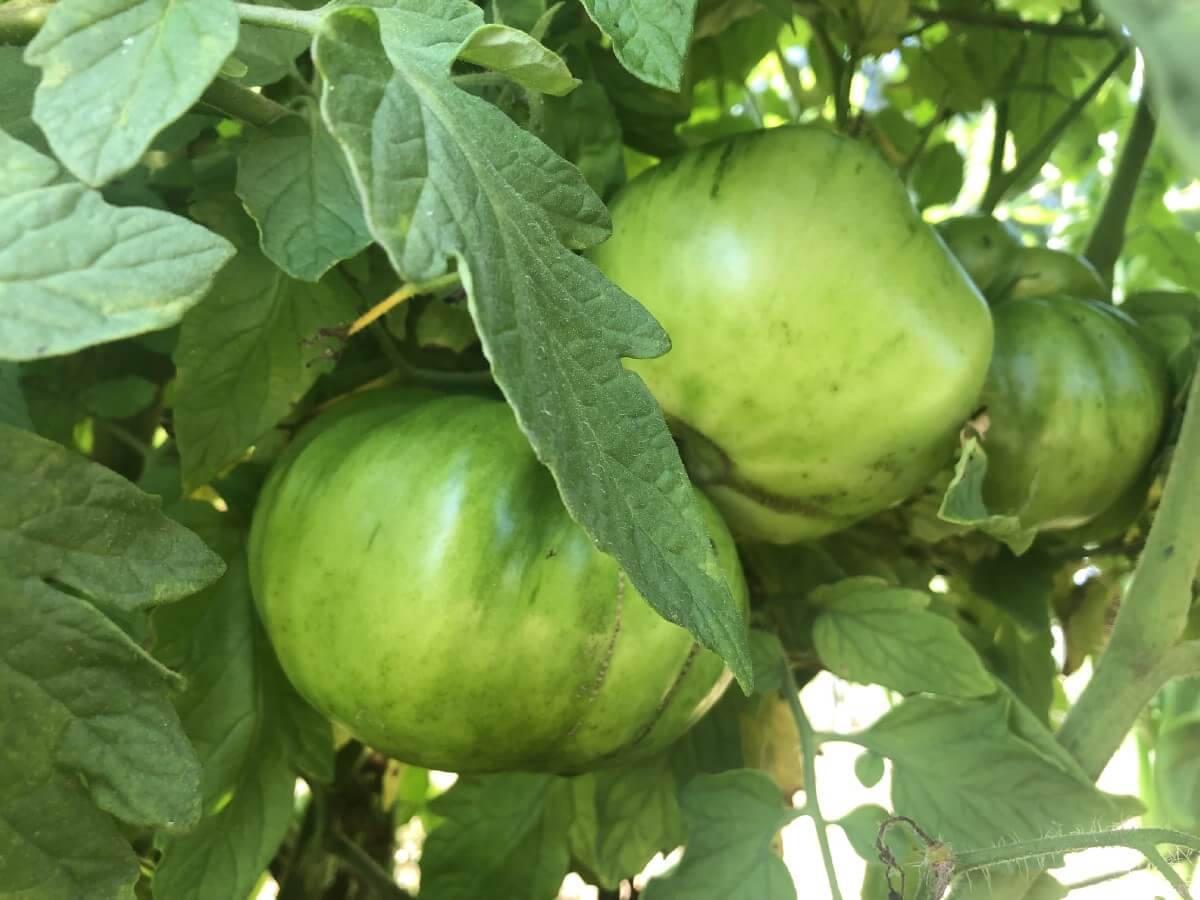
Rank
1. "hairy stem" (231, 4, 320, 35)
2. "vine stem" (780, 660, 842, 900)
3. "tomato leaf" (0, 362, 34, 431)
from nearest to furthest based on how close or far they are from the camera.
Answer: "hairy stem" (231, 4, 320, 35), "tomato leaf" (0, 362, 34, 431), "vine stem" (780, 660, 842, 900)

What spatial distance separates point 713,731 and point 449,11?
1.40 ft

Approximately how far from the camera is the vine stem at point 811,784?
45 centimetres

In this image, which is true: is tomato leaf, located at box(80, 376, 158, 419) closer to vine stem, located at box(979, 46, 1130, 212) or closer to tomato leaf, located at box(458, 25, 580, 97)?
tomato leaf, located at box(458, 25, 580, 97)

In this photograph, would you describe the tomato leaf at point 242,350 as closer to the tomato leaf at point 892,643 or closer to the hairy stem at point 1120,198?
the tomato leaf at point 892,643

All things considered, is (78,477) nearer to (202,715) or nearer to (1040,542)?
(202,715)

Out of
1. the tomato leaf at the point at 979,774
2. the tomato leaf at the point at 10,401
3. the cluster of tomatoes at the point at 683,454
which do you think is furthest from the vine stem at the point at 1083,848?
the tomato leaf at the point at 10,401

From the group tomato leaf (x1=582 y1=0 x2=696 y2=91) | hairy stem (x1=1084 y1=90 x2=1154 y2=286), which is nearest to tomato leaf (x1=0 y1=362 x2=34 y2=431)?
tomato leaf (x1=582 y1=0 x2=696 y2=91)

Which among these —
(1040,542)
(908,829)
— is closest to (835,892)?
(908,829)

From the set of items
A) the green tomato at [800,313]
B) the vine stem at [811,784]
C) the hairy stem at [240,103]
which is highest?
the hairy stem at [240,103]

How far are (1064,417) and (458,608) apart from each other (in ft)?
1.11

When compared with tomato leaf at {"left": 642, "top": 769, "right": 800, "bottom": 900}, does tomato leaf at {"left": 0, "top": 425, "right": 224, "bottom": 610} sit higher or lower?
higher

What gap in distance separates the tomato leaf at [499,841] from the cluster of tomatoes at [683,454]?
89mm

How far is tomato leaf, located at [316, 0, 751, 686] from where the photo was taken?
0.23m

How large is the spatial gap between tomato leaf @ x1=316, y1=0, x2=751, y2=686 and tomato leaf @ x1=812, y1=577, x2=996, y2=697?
24 cm
